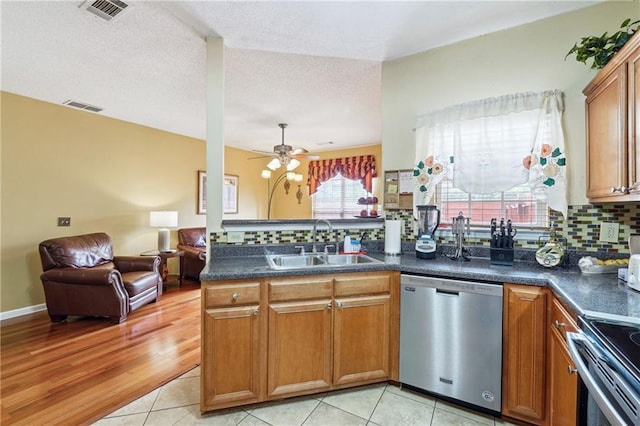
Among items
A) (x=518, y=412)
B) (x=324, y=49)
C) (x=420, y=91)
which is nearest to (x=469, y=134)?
(x=420, y=91)

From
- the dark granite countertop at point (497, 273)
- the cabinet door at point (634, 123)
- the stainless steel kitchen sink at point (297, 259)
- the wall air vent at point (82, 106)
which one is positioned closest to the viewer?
the dark granite countertop at point (497, 273)

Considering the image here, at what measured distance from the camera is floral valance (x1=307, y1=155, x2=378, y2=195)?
5984mm

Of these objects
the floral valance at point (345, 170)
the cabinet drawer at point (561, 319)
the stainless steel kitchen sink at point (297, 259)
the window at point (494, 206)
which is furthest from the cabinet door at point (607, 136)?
the floral valance at point (345, 170)

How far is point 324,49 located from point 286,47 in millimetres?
329

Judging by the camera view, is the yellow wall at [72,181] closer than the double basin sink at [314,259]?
No

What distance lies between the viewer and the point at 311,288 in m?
1.86

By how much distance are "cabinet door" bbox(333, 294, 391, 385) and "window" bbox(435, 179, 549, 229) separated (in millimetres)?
1072

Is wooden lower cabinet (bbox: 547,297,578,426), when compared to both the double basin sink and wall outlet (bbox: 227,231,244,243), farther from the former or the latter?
wall outlet (bbox: 227,231,244,243)

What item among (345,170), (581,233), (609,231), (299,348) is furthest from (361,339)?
(345,170)

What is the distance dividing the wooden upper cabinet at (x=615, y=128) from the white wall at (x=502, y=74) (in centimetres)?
12

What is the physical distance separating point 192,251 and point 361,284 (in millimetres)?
3681

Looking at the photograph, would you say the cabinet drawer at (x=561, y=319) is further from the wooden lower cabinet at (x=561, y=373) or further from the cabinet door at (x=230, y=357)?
the cabinet door at (x=230, y=357)

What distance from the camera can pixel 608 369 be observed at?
0.88 m

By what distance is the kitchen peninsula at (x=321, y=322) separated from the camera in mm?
1637
